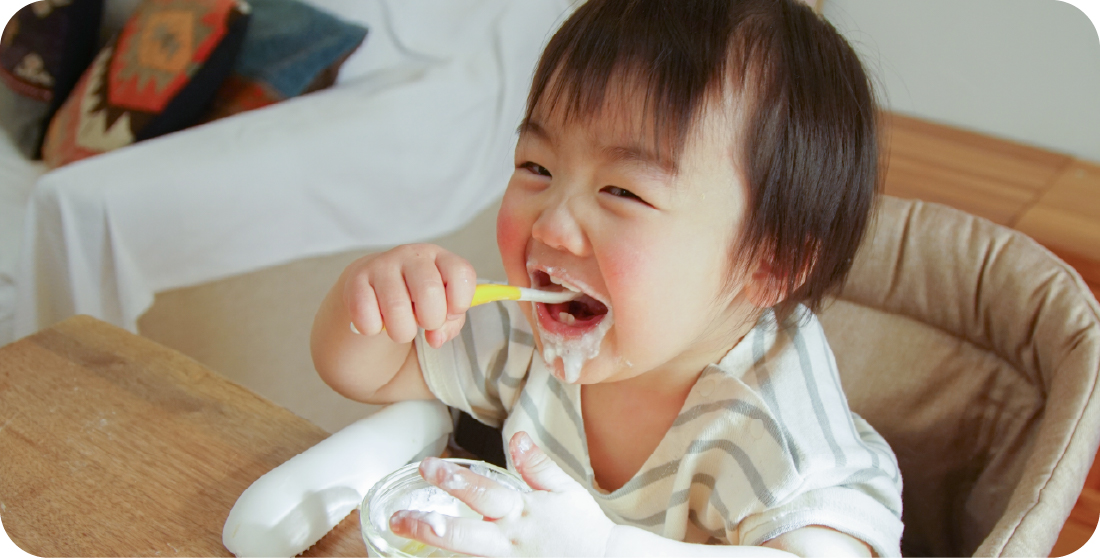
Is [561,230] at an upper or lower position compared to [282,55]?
upper

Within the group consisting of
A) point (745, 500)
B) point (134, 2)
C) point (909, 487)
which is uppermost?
point (134, 2)

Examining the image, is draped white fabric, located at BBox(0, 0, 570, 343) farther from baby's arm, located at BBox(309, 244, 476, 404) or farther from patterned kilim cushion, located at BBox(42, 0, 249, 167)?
baby's arm, located at BBox(309, 244, 476, 404)

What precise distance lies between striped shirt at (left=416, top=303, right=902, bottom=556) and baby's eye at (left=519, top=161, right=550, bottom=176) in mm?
209

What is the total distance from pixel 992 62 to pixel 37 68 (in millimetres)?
2077

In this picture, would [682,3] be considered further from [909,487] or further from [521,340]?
[909,487]

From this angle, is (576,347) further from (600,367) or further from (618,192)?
(618,192)

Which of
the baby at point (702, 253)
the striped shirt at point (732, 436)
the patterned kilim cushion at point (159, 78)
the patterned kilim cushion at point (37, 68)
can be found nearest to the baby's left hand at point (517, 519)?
the baby at point (702, 253)

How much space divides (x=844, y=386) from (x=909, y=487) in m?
0.14

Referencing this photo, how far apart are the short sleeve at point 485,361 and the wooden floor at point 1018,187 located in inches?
32.8

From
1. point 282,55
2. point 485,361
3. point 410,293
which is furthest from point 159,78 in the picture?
point 410,293

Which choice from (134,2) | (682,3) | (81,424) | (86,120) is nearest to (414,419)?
(81,424)

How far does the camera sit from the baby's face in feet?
2.17

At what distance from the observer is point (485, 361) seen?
2.85ft

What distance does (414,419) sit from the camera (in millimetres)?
734
